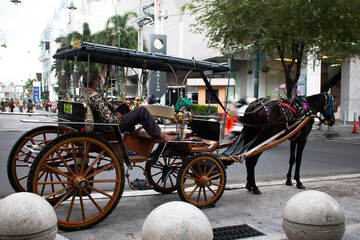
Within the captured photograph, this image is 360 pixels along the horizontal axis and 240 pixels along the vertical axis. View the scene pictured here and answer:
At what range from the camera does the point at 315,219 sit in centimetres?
365

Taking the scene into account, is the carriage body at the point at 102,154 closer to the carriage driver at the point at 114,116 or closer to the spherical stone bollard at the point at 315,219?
the carriage driver at the point at 114,116

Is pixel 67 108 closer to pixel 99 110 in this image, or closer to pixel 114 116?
pixel 99 110

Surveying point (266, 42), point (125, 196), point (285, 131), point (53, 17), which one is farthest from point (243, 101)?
point (53, 17)

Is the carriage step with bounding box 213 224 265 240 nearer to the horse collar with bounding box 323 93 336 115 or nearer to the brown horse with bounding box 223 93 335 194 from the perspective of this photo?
the brown horse with bounding box 223 93 335 194

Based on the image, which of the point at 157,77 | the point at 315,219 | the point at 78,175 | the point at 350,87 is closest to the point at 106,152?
the point at 78,175

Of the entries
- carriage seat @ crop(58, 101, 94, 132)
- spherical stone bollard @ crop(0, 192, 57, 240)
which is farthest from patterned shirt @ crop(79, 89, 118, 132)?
spherical stone bollard @ crop(0, 192, 57, 240)

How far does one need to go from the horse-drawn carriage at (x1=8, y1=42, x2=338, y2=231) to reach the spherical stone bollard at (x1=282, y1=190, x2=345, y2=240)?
1.82 meters

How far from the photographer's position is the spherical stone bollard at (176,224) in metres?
2.88

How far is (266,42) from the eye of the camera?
636 inches

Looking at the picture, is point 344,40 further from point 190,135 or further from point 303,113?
point 190,135

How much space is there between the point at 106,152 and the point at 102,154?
0.06 meters

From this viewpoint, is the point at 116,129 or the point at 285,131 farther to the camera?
the point at 285,131

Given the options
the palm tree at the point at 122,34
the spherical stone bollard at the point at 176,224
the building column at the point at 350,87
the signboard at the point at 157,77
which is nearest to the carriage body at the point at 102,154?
the spherical stone bollard at the point at 176,224

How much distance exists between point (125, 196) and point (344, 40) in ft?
43.7
